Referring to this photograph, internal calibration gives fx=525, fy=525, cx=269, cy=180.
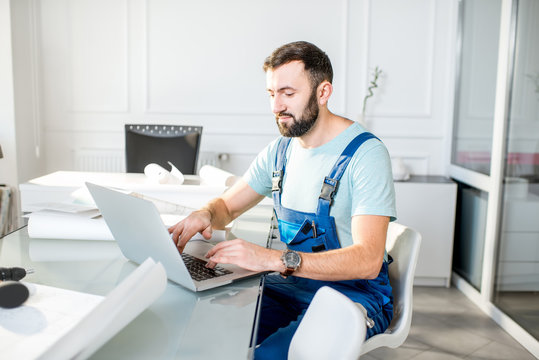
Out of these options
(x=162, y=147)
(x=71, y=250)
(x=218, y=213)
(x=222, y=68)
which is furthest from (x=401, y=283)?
(x=222, y=68)

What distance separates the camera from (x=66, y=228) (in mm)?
1457

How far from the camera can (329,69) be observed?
1.64 metres

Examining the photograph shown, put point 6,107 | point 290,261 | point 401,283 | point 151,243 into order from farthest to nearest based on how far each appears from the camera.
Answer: point 6,107 → point 401,283 → point 290,261 → point 151,243

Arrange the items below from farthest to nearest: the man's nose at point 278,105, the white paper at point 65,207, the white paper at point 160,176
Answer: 1. the white paper at point 160,176
2. the man's nose at point 278,105
3. the white paper at point 65,207

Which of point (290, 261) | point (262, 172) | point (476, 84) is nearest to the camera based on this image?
point (290, 261)

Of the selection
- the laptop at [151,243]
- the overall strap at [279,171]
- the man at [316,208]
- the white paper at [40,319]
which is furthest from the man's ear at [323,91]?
the white paper at [40,319]

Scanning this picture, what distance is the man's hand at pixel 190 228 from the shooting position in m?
1.40

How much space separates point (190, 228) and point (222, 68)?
2863 millimetres

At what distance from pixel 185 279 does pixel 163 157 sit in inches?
95.5

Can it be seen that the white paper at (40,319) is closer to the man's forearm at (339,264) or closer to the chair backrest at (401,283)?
the man's forearm at (339,264)

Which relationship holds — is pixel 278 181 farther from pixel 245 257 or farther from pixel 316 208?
pixel 245 257

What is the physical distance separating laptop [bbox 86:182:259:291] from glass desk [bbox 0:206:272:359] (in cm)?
2

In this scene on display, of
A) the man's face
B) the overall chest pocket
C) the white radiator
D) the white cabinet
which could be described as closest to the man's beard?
the man's face

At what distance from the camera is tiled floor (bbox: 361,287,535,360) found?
252 centimetres
